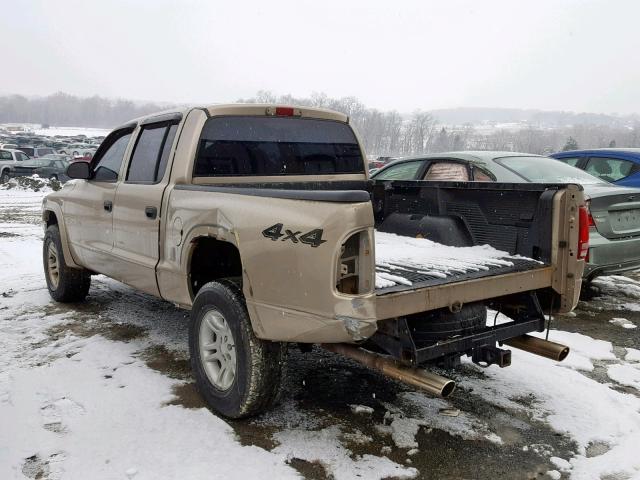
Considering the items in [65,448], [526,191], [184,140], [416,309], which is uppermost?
[184,140]

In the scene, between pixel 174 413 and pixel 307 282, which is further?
pixel 174 413

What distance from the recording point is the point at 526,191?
Result: 3715mm

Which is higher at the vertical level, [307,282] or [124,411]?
[307,282]

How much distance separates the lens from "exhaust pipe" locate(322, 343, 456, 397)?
9.14ft

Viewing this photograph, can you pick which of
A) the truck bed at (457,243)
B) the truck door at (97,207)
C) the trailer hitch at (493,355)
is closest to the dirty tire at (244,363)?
the truck bed at (457,243)

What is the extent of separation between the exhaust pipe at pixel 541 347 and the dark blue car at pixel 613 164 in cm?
526

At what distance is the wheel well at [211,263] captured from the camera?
Result: 3.81m

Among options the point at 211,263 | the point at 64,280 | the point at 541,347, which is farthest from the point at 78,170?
the point at 541,347

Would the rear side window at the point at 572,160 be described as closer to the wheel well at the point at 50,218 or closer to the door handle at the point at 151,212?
the door handle at the point at 151,212

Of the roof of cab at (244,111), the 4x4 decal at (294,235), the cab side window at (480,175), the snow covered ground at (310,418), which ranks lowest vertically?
the snow covered ground at (310,418)

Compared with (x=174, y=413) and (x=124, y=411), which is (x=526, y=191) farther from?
(x=124, y=411)

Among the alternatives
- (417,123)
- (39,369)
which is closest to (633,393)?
(39,369)

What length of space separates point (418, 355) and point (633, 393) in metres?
2.04

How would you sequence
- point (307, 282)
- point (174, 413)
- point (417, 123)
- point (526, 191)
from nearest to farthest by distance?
point (307, 282)
point (174, 413)
point (526, 191)
point (417, 123)
